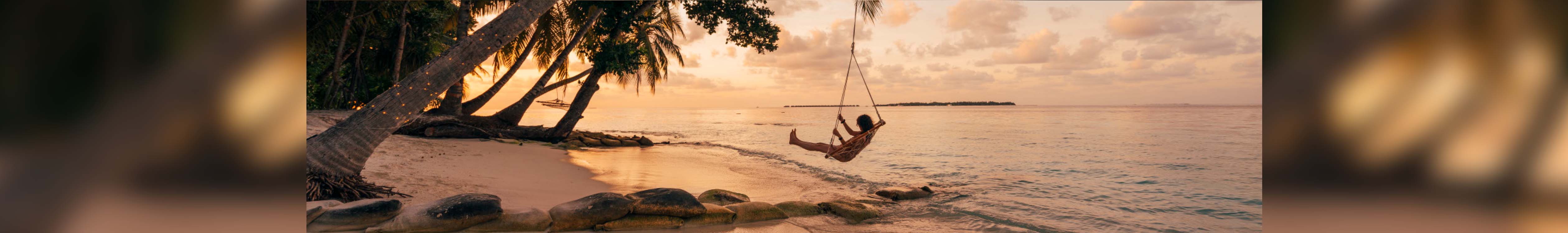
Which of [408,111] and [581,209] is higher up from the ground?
[408,111]

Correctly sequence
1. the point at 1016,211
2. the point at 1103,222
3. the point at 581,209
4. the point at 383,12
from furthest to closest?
the point at 383,12
the point at 1016,211
the point at 1103,222
the point at 581,209

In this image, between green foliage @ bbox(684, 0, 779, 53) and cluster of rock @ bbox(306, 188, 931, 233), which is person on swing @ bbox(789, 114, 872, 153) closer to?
cluster of rock @ bbox(306, 188, 931, 233)

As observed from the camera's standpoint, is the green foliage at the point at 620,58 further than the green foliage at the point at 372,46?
No

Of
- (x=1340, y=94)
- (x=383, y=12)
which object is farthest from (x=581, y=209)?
(x=383, y=12)

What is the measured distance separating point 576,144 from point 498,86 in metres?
2.51

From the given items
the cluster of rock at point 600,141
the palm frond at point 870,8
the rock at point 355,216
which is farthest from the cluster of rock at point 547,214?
the cluster of rock at point 600,141

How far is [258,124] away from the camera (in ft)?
3.85

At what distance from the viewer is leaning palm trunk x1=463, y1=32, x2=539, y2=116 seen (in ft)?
31.1

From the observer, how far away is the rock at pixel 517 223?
3684 millimetres

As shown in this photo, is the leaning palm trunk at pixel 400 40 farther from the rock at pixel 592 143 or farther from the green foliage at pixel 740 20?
the green foliage at pixel 740 20

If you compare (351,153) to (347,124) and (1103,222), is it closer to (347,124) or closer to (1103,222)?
(347,124)

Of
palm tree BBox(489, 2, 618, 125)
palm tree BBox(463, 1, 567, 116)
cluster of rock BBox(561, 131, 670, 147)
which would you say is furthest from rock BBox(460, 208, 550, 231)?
cluster of rock BBox(561, 131, 670, 147)

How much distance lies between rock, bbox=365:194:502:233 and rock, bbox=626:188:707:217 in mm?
831

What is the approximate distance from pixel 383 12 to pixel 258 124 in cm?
1109
